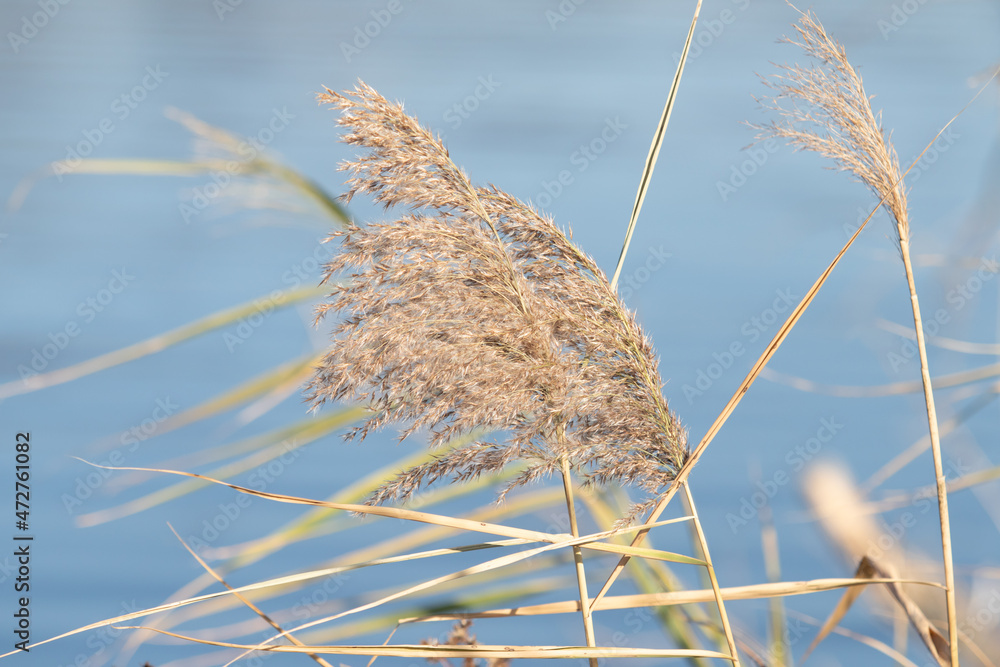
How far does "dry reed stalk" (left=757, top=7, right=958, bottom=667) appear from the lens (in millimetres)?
864

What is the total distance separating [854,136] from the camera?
0.88 m

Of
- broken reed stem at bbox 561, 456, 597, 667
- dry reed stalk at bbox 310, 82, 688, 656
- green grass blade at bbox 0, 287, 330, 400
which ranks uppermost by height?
green grass blade at bbox 0, 287, 330, 400

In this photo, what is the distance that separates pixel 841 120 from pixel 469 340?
0.44m

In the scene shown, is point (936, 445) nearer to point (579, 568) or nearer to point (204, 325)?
point (579, 568)

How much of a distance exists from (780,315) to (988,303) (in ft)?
3.67

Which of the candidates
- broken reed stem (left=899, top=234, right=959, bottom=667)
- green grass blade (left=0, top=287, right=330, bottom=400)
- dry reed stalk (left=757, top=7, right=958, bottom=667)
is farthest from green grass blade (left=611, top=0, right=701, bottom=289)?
green grass blade (left=0, top=287, right=330, bottom=400)

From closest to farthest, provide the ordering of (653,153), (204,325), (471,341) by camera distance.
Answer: (471,341)
(653,153)
(204,325)

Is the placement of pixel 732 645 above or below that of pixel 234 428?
below

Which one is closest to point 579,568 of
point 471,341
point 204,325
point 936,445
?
point 471,341

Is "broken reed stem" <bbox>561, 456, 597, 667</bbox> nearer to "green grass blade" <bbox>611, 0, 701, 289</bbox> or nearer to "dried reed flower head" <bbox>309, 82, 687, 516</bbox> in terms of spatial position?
"dried reed flower head" <bbox>309, 82, 687, 516</bbox>

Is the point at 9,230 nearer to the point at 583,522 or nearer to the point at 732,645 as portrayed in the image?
the point at 583,522

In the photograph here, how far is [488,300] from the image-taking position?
0.84 meters

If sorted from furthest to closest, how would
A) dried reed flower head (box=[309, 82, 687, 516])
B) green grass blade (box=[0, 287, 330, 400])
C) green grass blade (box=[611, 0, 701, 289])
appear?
green grass blade (box=[0, 287, 330, 400]), green grass blade (box=[611, 0, 701, 289]), dried reed flower head (box=[309, 82, 687, 516])

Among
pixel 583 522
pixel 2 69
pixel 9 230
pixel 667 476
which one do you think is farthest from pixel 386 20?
pixel 667 476
